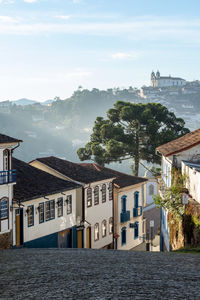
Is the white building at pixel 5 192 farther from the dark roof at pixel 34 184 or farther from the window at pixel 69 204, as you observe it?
the window at pixel 69 204

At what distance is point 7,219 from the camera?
31172 mm

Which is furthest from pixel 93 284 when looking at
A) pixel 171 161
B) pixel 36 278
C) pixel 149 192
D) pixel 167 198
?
pixel 149 192

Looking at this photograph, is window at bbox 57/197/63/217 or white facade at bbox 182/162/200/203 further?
window at bbox 57/197/63/217

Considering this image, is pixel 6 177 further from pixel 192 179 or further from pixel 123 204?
pixel 123 204

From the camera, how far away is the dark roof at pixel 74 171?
138 ft

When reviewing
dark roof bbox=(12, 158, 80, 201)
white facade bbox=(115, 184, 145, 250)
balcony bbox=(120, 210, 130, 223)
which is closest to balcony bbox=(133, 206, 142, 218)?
white facade bbox=(115, 184, 145, 250)

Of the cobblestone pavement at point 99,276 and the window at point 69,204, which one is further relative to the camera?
the window at point 69,204

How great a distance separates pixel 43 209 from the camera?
3525 cm

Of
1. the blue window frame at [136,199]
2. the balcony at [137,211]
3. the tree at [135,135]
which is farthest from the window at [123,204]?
the tree at [135,135]

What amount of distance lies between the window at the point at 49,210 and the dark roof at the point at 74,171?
16.8 feet

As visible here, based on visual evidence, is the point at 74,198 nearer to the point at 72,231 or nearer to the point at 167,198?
the point at 72,231

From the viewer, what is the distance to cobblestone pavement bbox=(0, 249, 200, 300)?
1289 cm

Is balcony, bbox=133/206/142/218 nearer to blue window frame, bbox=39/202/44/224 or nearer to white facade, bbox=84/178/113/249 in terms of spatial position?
white facade, bbox=84/178/113/249

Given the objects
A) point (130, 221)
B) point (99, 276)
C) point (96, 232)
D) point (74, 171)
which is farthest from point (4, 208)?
point (130, 221)
